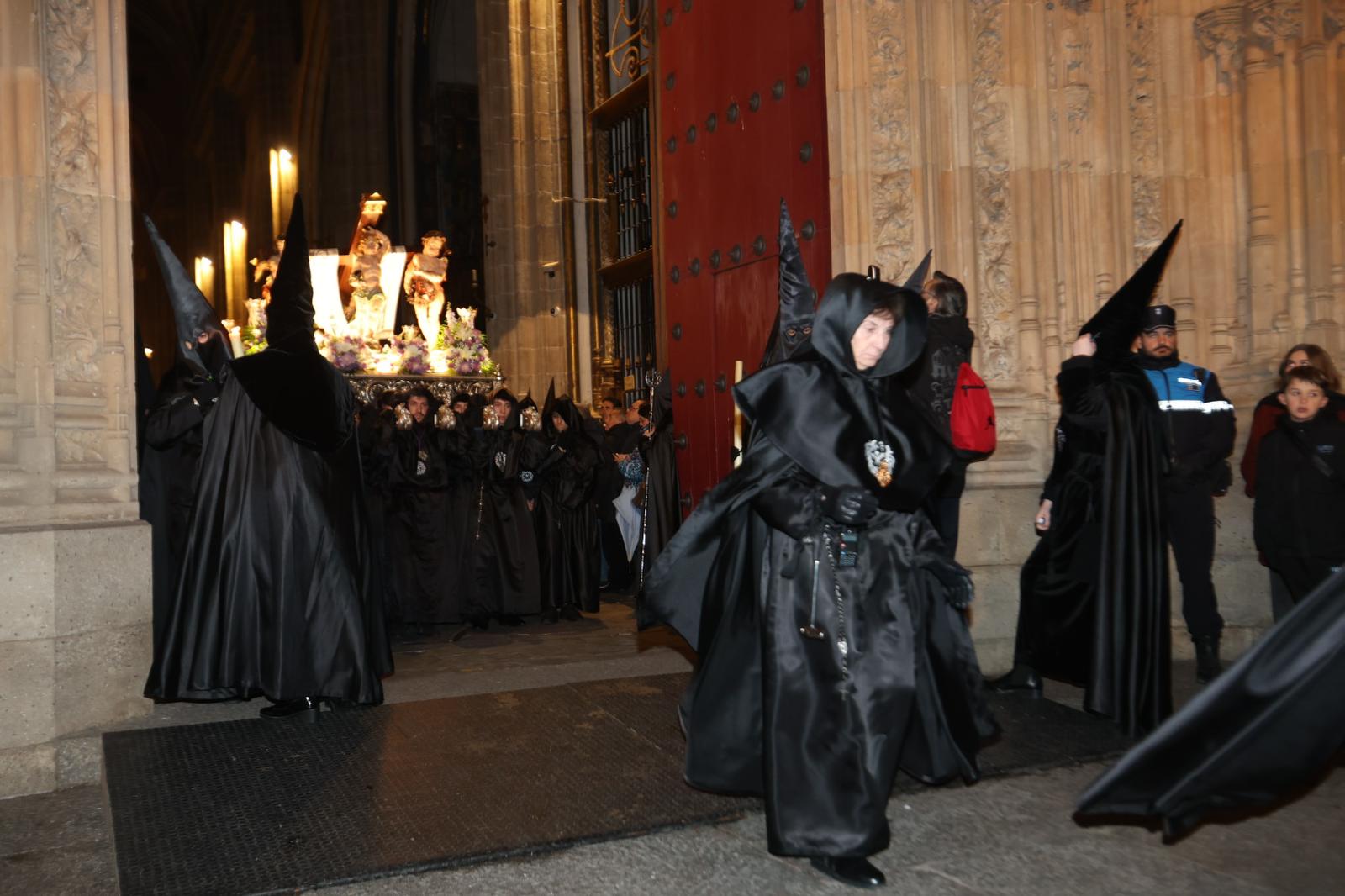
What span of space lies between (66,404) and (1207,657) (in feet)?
20.4

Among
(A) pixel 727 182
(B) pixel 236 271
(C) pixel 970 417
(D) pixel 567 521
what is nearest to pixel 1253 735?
(C) pixel 970 417

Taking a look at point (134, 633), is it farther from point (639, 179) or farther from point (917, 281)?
point (639, 179)

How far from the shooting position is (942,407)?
6312mm

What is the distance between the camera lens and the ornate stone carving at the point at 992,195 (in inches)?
287

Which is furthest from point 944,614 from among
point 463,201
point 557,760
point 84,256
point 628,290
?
point 463,201

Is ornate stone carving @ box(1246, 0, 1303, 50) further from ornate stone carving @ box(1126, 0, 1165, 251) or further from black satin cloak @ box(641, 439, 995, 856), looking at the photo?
black satin cloak @ box(641, 439, 995, 856)

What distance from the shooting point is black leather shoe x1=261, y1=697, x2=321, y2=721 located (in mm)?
6164

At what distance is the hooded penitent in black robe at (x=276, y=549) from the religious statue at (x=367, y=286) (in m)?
5.47

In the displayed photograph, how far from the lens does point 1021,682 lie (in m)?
6.53

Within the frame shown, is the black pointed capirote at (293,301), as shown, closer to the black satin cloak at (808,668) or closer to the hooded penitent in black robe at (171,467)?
the hooded penitent in black robe at (171,467)

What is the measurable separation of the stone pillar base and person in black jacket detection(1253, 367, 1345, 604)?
6.01 m

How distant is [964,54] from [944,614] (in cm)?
432

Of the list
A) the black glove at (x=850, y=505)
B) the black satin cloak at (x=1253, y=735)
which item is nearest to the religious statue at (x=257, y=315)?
the black glove at (x=850, y=505)

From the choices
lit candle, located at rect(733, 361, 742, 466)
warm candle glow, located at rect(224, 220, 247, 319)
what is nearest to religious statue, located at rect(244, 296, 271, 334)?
lit candle, located at rect(733, 361, 742, 466)
